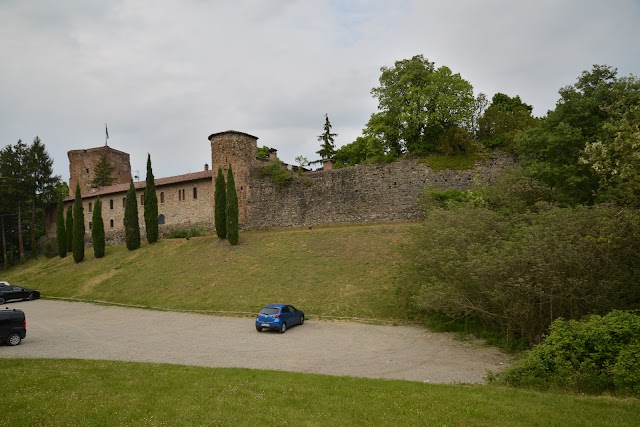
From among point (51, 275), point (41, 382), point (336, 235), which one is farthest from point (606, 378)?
point (51, 275)

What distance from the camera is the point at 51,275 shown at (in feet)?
124

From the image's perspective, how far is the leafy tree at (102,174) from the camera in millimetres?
59125

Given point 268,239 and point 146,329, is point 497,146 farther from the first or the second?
point 146,329

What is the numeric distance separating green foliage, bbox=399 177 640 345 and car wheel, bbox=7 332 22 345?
15105 mm

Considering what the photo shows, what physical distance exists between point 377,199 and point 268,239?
9.17 m

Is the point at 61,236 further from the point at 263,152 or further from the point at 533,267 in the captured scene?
the point at 533,267

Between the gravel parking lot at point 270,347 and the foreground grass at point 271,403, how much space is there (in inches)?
105

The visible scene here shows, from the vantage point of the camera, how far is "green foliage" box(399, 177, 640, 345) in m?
13.4

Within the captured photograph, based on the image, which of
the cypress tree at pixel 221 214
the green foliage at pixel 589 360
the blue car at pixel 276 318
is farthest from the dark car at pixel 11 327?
the cypress tree at pixel 221 214

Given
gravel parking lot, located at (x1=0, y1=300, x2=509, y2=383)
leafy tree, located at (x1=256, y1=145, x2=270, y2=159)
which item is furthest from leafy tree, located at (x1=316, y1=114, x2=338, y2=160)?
gravel parking lot, located at (x1=0, y1=300, x2=509, y2=383)

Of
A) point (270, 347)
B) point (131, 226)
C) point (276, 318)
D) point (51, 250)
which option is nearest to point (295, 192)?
point (131, 226)

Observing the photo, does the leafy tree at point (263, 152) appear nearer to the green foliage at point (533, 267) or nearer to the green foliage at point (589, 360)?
the green foliage at point (533, 267)

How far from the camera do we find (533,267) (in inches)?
540

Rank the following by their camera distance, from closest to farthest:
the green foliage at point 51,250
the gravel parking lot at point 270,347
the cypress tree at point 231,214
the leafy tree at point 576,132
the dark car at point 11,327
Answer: the gravel parking lot at point 270,347 → the dark car at point 11,327 → the leafy tree at point 576,132 → the cypress tree at point 231,214 → the green foliage at point 51,250
